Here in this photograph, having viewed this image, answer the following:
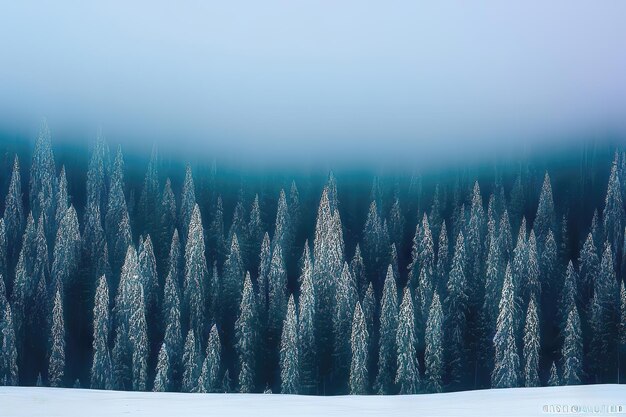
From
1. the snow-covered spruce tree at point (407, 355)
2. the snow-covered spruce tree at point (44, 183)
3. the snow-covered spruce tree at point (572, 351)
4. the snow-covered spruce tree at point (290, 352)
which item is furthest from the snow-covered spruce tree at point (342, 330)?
the snow-covered spruce tree at point (44, 183)

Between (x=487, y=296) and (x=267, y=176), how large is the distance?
2.16m

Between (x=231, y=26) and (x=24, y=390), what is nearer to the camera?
(x=24, y=390)

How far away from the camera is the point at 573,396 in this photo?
5152 mm

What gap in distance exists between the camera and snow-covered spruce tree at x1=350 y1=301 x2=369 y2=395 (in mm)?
6168

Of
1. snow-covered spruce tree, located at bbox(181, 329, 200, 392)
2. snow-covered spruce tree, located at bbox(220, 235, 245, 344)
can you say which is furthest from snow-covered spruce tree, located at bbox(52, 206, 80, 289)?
snow-covered spruce tree, located at bbox(220, 235, 245, 344)

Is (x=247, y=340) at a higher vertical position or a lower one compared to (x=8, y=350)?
higher

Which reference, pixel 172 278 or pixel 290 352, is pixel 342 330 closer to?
pixel 290 352

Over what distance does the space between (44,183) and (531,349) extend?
4403 millimetres

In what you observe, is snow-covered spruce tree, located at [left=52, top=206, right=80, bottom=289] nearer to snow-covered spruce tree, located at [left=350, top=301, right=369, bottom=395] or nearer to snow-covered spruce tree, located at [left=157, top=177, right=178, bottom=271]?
snow-covered spruce tree, located at [left=157, top=177, right=178, bottom=271]

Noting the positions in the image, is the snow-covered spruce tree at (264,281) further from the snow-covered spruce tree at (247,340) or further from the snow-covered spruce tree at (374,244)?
the snow-covered spruce tree at (374,244)

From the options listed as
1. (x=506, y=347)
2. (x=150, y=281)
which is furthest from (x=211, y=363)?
(x=506, y=347)

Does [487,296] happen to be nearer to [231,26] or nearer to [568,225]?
[568,225]

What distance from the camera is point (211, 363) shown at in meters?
6.20

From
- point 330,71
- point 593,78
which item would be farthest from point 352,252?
point 593,78
